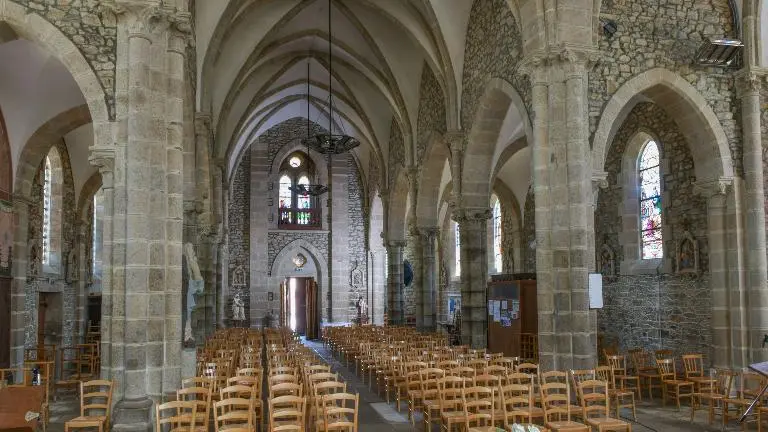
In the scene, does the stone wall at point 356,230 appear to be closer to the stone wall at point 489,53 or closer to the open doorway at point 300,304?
the open doorway at point 300,304

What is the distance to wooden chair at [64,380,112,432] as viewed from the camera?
301 inches

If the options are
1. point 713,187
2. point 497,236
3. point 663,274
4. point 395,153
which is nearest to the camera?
point 713,187

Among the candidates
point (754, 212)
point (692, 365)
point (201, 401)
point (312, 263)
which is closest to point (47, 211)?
point (201, 401)

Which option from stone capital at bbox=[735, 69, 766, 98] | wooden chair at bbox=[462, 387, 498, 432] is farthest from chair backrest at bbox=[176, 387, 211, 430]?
stone capital at bbox=[735, 69, 766, 98]

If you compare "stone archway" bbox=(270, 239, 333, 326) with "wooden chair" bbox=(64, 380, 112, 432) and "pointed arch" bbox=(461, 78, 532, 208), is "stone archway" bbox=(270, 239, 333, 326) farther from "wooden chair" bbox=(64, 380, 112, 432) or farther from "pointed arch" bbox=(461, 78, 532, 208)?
"wooden chair" bbox=(64, 380, 112, 432)

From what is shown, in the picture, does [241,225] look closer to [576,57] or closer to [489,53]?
[489,53]

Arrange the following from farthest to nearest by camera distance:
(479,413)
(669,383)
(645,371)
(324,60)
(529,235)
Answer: (324,60) < (529,235) < (645,371) < (669,383) < (479,413)

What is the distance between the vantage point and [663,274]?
49.3 feet

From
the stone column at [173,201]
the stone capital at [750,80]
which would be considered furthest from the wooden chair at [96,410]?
the stone capital at [750,80]

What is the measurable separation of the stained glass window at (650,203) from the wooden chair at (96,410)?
1207 cm

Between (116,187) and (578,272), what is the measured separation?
23.4 feet

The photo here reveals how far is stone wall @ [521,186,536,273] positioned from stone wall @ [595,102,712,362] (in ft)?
19.1

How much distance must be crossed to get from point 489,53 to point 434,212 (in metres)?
7.95

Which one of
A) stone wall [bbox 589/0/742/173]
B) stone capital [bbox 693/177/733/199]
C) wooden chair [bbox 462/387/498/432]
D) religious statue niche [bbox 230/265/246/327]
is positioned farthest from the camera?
religious statue niche [bbox 230/265/246/327]
